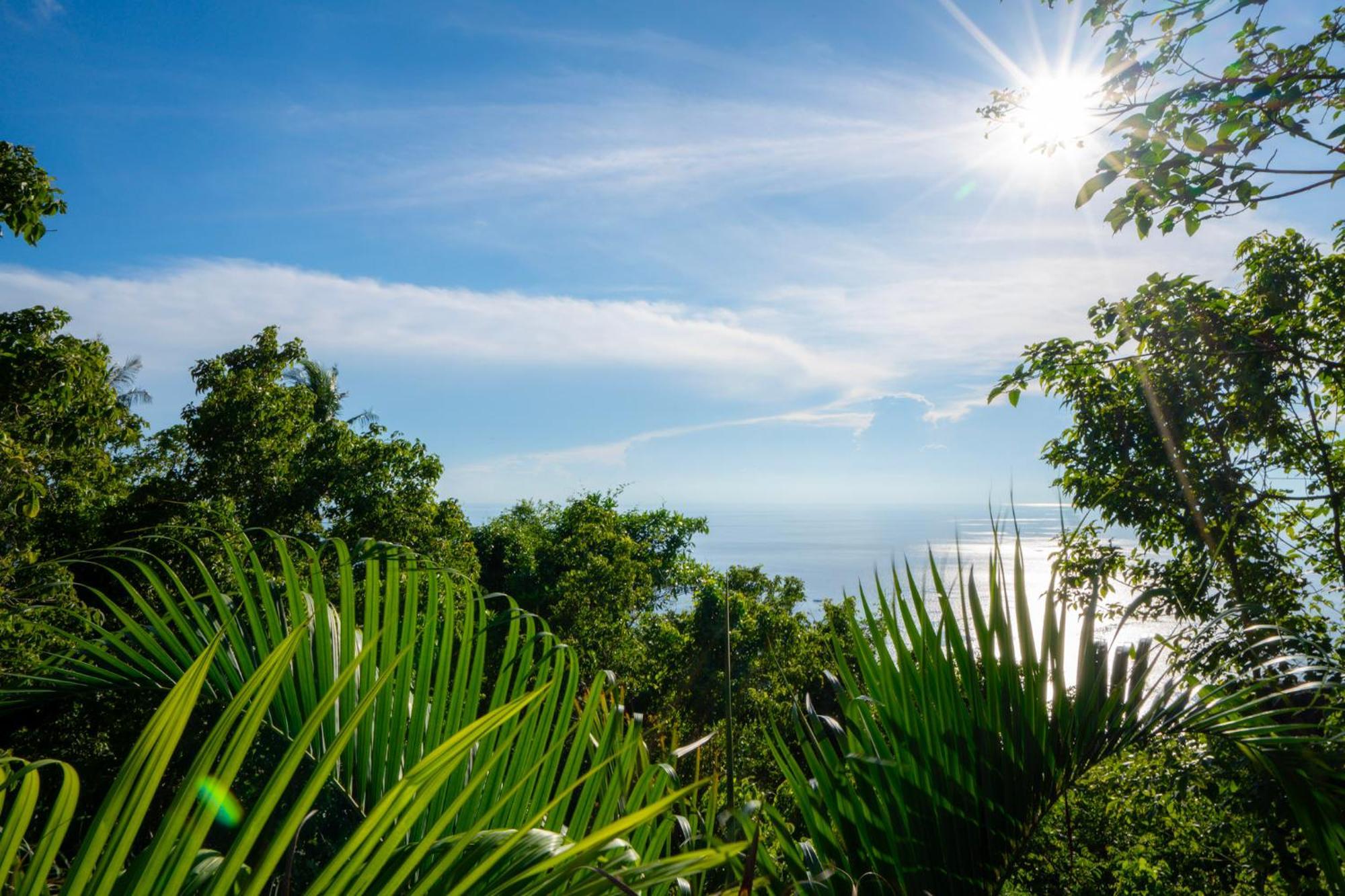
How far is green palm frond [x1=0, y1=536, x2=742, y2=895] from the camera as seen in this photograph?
2.10 ft

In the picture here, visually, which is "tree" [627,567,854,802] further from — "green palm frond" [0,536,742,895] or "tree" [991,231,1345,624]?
"green palm frond" [0,536,742,895]

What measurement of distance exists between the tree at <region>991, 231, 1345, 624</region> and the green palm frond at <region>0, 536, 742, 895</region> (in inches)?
190

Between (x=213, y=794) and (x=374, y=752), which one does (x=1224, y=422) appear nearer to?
(x=374, y=752)

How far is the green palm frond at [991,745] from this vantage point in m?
1.21

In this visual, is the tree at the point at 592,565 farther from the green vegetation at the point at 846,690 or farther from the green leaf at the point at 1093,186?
the green leaf at the point at 1093,186


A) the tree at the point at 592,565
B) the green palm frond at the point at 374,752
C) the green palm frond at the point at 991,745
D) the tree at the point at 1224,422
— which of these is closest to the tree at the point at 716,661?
the tree at the point at 592,565

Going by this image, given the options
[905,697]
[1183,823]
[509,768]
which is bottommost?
[1183,823]

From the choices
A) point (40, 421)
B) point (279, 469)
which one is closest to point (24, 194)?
point (40, 421)

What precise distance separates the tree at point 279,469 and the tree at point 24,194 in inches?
219

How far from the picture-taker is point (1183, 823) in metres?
5.00

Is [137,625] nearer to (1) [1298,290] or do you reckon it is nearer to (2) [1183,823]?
(2) [1183,823]

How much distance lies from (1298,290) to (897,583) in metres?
6.19

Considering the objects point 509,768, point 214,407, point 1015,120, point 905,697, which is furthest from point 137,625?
point 214,407

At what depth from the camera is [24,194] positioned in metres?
5.23
